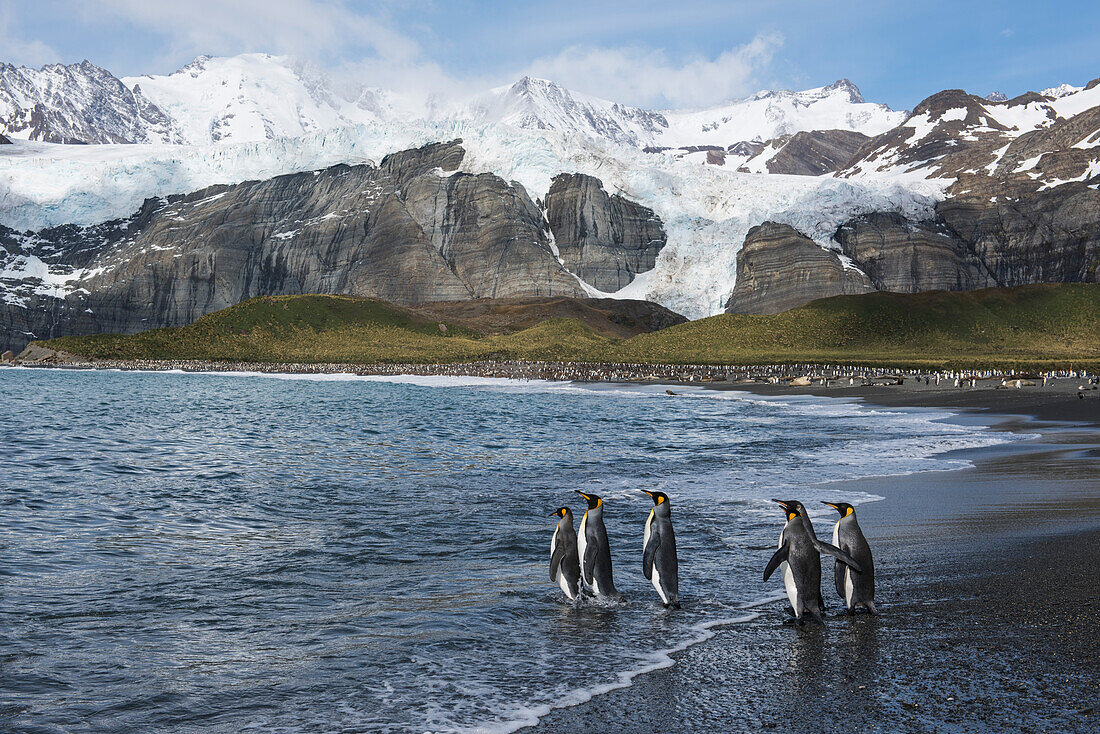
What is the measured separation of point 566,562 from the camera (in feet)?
33.8

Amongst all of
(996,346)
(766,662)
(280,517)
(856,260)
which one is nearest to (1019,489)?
(766,662)

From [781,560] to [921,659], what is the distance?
2057mm

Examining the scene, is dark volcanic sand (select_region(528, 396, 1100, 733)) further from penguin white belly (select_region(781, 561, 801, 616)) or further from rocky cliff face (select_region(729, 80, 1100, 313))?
rocky cliff face (select_region(729, 80, 1100, 313))

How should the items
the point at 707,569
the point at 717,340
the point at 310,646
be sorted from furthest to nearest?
the point at 717,340 → the point at 707,569 → the point at 310,646

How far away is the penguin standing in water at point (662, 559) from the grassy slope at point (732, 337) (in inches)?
3429

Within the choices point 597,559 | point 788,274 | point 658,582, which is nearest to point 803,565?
point 658,582

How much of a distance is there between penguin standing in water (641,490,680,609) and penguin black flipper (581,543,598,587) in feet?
2.14

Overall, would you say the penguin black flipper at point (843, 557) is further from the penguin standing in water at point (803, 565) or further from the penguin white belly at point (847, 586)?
the penguin white belly at point (847, 586)

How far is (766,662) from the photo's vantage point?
24.9 feet

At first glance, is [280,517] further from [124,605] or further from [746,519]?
[746,519]

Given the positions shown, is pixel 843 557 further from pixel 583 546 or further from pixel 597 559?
pixel 583 546

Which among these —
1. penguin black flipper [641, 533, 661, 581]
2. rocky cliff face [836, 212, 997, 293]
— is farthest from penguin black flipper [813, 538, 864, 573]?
rocky cliff face [836, 212, 997, 293]

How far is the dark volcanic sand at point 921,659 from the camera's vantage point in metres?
6.29

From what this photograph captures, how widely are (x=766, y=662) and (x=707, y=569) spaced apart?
13.3ft
